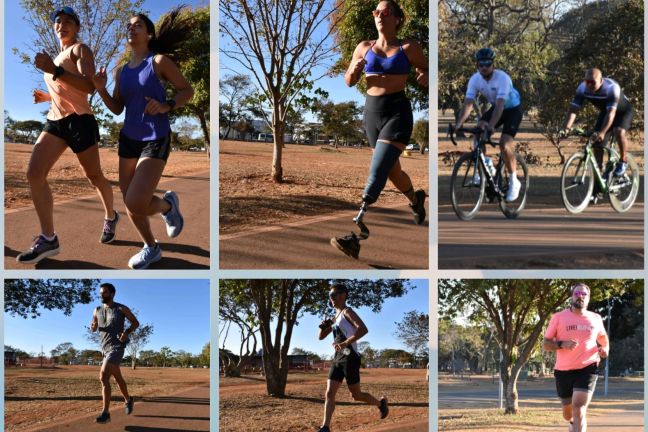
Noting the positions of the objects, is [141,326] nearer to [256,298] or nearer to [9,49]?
[256,298]

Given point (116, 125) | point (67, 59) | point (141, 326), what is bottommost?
point (141, 326)

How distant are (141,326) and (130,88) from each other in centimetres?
139

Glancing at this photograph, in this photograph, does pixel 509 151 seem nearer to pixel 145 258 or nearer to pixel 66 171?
pixel 145 258

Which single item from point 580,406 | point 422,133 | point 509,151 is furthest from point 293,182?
point 580,406

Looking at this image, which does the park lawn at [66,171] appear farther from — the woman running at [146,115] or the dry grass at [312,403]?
the dry grass at [312,403]

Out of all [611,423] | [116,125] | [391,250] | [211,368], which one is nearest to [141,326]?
[211,368]

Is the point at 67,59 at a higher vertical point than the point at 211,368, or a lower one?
higher

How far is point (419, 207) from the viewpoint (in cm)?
533

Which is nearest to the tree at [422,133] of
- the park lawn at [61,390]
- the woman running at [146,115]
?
the woman running at [146,115]

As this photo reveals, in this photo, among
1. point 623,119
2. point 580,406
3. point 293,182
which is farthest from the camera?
point 293,182

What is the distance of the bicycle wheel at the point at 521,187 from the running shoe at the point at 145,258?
2.02m

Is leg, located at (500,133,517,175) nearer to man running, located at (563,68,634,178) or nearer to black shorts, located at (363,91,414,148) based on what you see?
man running, located at (563,68,634,178)

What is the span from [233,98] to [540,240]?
1972 mm

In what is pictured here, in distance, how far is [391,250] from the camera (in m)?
5.31
